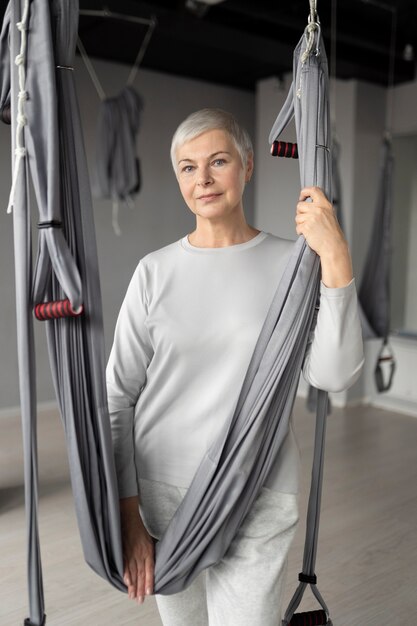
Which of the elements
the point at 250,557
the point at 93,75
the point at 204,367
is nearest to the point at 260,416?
the point at 204,367

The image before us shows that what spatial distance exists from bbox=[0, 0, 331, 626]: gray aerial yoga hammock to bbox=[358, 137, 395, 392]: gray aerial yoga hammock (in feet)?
8.72

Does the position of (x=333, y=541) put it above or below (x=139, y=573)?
below

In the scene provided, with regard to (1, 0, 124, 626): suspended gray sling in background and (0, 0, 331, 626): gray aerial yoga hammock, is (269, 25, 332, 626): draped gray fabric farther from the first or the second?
(1, 0, 124, 626): suspended gray sling in background

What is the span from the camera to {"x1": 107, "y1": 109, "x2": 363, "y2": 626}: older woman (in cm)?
120

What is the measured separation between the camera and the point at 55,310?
107 centimetres

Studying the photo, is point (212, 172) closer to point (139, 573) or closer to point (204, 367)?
point (204, 367)

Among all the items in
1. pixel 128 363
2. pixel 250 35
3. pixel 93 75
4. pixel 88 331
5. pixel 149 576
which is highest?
pixel 250 35

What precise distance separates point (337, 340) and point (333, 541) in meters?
1.75

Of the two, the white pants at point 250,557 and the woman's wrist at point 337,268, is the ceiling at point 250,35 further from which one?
the white pants at point 250,557

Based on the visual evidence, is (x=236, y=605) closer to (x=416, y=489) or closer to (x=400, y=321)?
(x=416, y=489)

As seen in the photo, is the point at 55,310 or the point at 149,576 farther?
the point at 149,576

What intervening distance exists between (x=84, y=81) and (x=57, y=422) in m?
2.27

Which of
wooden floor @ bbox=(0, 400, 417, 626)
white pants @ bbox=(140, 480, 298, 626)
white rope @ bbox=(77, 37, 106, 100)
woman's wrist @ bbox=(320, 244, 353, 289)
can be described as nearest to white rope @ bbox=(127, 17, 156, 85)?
white rope @ bbox=(77, 37, 106, 100)

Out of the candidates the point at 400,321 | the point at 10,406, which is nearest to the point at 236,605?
the point at 10,406
